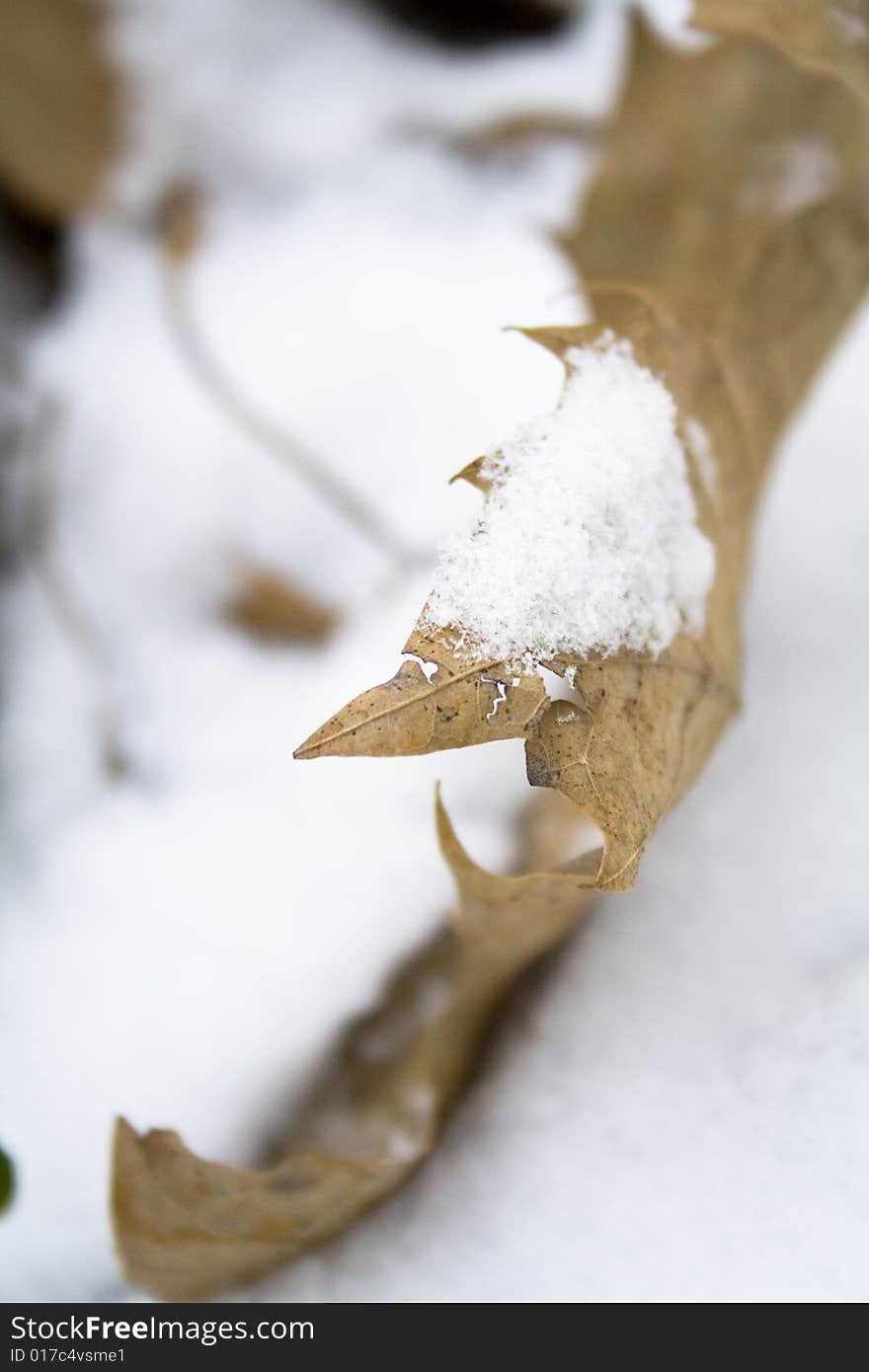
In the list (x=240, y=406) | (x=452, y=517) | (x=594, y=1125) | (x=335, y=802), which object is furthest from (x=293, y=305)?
(x=594, y=1125)

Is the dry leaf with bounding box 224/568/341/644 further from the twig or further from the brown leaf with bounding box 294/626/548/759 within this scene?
the brown leaf with bounding box 294/626/548/759

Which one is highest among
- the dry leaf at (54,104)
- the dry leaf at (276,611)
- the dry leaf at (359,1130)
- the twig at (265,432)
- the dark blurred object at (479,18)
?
the dry leaf at (54,104)

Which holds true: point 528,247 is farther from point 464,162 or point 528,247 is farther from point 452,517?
point 452,517

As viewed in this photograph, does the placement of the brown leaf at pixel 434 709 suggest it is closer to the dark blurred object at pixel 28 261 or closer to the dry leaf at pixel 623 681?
the dry leaf at pixel 623 681

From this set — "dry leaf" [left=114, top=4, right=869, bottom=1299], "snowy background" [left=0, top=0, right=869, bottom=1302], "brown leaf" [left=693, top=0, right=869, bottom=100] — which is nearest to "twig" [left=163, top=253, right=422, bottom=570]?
"snowy background" [left=0, top=0, right=869, bottom=1302]

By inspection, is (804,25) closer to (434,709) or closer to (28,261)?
(434,709)

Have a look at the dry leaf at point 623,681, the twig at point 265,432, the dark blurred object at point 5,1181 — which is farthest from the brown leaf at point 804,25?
the dark blurred object at point 5,1181
